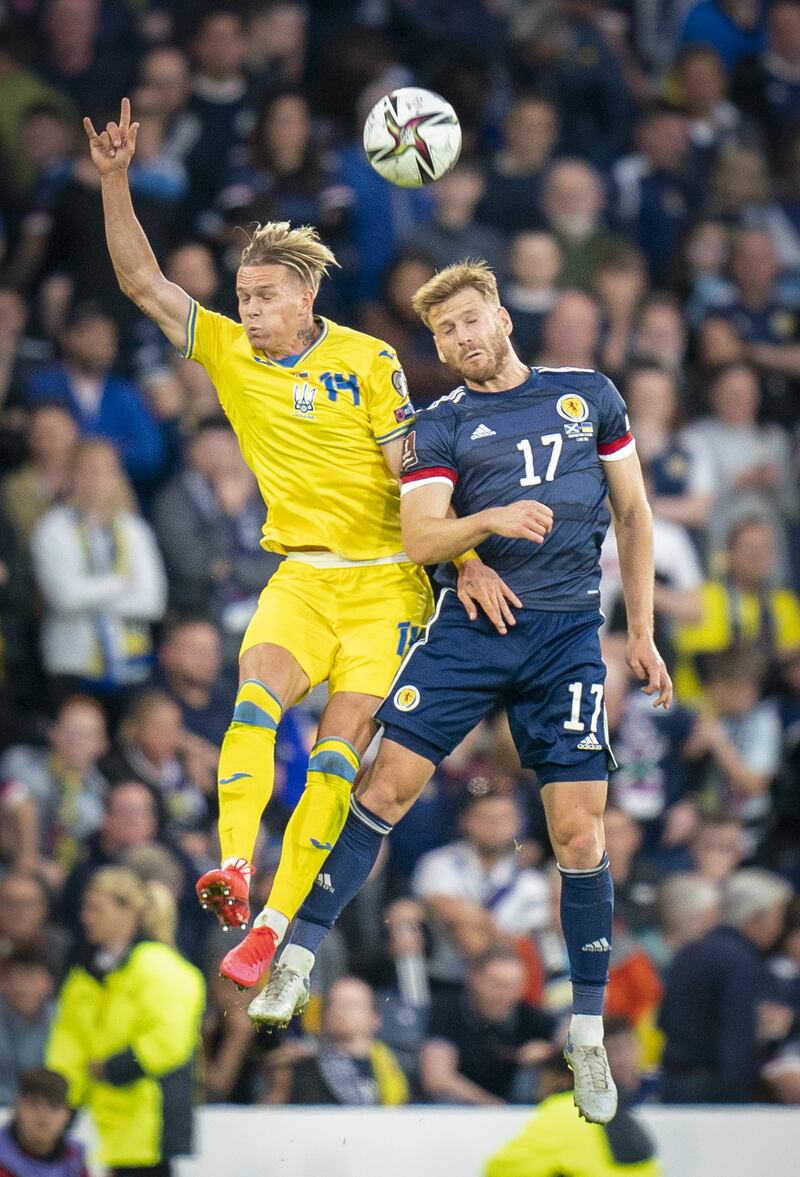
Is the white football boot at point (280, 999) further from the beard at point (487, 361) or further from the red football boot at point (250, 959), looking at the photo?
the beard at point (487, 361)

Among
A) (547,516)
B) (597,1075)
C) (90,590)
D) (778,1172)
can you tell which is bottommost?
(778,1172)

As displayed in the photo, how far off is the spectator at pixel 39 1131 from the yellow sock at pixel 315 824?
2161 mm

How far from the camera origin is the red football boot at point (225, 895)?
6.77m

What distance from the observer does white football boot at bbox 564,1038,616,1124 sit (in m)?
7.29

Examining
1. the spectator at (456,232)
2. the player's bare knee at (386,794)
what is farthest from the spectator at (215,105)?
the player's bare knee at (386,794)

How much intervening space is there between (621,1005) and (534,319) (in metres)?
4.19

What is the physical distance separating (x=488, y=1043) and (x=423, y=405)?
Answer: 11.3 feet

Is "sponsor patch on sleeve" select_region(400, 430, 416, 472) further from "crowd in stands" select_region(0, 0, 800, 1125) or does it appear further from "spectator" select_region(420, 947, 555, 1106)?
"spectator" select_region(420, 947, 555, 1106)

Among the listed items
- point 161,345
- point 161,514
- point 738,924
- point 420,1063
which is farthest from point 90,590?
point 738,924

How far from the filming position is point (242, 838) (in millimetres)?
7035

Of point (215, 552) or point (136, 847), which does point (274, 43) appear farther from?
point (136, 847)

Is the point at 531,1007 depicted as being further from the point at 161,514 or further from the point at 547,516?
the point at 547,516

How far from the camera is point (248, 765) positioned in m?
7.14

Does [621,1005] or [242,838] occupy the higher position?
[242,838]
